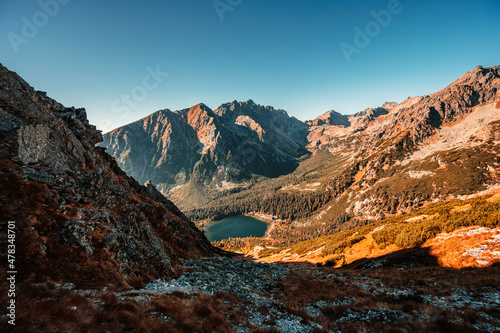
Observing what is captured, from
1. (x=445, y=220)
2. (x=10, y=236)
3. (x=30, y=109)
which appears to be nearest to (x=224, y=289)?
(x=10, y=236)

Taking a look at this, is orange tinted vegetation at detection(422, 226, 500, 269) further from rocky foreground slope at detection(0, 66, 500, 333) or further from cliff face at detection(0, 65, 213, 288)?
cliff face at detection(0, 65, 213, 288)

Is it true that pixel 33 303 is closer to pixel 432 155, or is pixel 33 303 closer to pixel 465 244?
pixel 465 244

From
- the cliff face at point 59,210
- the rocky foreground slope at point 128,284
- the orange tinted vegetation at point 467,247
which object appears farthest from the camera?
the orange tinted vegetation at point 467,247

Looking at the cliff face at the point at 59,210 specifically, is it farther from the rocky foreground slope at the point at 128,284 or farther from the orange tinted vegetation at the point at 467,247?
the orange tinted vegetation at the point at 467,247

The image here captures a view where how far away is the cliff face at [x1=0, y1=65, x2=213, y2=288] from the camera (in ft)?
36.8

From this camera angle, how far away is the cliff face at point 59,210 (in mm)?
11210

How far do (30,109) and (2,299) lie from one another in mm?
29415

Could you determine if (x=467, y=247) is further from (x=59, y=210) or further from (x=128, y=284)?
(x=59, y=210)

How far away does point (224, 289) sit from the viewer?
17906 mm

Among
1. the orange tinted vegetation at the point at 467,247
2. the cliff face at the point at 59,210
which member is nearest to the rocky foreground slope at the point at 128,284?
the cliff face at the point at 59,210

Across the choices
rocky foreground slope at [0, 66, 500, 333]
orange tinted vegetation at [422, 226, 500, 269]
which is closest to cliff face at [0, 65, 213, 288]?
rocky foreground slope at [0, 66, 500, 333]

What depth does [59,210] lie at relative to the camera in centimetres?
1452

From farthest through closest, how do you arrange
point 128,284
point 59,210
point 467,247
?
point 467,247 < point 59,210 < point 128,284

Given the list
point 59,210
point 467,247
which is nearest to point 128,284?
point 59,210
